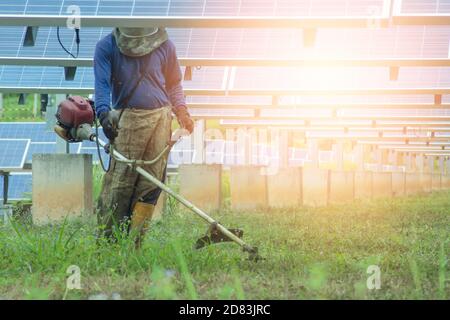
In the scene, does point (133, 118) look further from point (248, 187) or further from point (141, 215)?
point (248, 187)

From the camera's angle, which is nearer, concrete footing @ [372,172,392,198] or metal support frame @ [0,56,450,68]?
metal support frame @ [0,56,450,68]

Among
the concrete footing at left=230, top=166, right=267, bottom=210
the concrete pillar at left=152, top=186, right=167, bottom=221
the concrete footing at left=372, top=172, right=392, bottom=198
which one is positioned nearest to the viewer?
the concrete pillar at left=152, top=186, right=167, bottom=221

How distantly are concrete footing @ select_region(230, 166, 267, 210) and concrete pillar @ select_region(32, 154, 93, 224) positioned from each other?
498 cm

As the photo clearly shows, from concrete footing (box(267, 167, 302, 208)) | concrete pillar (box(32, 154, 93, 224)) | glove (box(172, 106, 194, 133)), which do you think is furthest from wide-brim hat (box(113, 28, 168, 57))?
concrete footing (box(267, 167, 302, 208))

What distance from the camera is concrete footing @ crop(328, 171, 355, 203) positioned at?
20.3 meters

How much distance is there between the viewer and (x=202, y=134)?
1873 centimetres

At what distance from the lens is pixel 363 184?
82.9 feet

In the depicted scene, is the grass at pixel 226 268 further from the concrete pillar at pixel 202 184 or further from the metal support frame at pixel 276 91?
the concrete pillar at pixel 202 184

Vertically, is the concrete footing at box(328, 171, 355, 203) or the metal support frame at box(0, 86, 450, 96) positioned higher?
the metal support frame at box(0, 86, 450, 96)

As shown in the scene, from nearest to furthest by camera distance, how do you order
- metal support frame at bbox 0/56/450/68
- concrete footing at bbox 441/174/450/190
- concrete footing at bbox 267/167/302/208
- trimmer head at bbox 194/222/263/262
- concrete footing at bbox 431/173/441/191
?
trimmer head at bbox 194/222/263/262 < metal support frame at bbox 0/56/450/68 < concrete footing at bbox 267/167/302/208 < concrete footing at bbox 431/173/441/191 < concrete footing at bbox 441/174/450/190

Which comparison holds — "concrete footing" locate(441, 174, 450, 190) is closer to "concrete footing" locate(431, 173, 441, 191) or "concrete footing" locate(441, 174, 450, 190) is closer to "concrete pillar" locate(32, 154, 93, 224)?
"concrete footing" locate(431, 173, 441, 191)

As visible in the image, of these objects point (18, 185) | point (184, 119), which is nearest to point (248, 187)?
point (18, 185)
